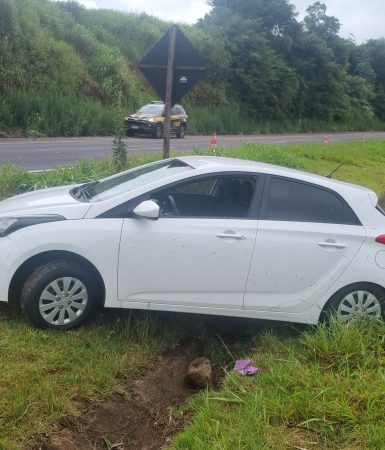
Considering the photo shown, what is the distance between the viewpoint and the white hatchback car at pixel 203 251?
15.1 feet

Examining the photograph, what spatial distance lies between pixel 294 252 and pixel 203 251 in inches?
28.8

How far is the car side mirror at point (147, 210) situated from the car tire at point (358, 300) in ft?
5.25

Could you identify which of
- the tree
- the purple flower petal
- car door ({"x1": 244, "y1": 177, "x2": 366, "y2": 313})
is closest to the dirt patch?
the purple flower petal

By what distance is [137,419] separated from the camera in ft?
13.0

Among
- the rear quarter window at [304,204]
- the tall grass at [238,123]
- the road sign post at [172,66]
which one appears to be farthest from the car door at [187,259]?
the tall grass at [238,123]

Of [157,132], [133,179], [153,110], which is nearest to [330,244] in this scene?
[133,179]

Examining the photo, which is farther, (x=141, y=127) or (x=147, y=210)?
(x=141, y=127)

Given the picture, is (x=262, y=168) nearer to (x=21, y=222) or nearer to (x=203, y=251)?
(x=203, y=251)

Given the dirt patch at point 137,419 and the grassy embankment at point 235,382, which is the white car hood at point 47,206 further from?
the dirt patch at point 137,419

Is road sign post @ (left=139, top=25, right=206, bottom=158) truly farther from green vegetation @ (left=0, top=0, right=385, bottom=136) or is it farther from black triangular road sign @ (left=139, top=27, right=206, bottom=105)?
green vegetation @ (left=0, top=0, right=385, bottom=136)

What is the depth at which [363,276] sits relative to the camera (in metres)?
4.83

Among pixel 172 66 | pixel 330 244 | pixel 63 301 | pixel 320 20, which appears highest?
pixel 320 20

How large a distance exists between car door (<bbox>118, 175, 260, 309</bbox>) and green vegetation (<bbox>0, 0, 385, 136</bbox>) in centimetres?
437

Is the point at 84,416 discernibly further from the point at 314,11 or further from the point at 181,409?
the point at 314,11
